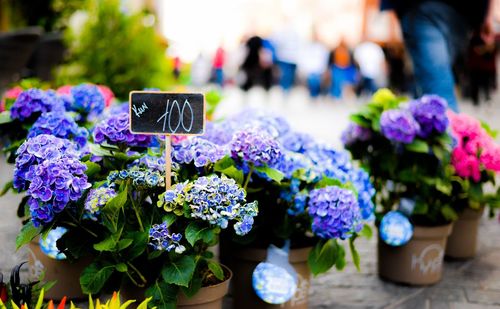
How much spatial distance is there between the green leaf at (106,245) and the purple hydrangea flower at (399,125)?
1.37 m

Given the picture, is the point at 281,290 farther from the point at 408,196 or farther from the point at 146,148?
the point at 408,196

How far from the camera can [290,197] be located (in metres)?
2.47

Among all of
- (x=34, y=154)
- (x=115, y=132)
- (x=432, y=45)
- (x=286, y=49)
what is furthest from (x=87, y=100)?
(x=286, y=49)

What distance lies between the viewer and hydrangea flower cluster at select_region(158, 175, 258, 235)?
1.94 m

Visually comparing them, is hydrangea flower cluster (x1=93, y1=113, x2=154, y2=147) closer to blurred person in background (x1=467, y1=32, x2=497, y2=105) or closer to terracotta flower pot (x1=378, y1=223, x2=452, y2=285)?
terracotta flower pot (x1=378, y1=223, x2=452, y2=285)

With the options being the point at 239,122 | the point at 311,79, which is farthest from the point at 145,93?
the point at 311,79

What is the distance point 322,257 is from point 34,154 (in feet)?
3.51

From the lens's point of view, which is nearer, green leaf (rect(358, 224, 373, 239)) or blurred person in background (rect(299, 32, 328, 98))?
green leaf (rect(358, 224, 373, 239))

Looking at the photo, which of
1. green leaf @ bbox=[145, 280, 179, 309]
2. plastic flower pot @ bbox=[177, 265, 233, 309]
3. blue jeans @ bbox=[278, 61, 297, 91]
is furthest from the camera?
blue jeans @ bbox=[278, 61, 297, 91]

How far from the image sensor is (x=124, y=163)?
2.27 m

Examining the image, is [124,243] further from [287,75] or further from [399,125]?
[287,75]

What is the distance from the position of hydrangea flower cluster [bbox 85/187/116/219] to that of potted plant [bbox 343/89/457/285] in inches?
53.9

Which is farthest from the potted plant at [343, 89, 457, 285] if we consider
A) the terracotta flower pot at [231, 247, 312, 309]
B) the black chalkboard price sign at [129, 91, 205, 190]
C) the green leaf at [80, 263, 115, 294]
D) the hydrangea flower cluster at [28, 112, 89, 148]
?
the green leaf at [80, 263, 115, 294]

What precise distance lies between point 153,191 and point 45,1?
197 inches
